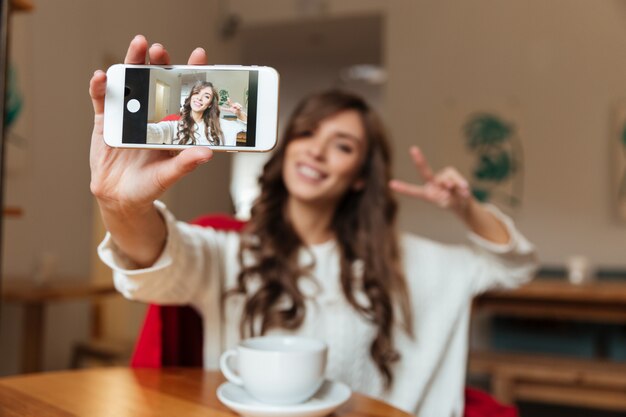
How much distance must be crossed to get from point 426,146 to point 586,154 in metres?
0.79

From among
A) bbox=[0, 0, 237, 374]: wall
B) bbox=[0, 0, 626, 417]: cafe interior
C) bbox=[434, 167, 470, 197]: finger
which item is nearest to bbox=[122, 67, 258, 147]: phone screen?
bbox=[434, 167, 470, 197]: finger

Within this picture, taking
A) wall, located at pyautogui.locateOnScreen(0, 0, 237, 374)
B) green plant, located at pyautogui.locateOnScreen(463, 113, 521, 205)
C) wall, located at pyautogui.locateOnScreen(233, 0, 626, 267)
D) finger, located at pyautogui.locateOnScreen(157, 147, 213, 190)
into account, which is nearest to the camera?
finger, located at pyautogui.locateOnScreen(157, 147, 213, 190)

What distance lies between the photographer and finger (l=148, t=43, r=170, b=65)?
1.45 feet

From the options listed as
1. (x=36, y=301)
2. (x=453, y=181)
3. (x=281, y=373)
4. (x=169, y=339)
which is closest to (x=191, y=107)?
(x=281, y=373)

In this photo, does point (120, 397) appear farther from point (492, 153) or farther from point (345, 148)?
point (492, 153)

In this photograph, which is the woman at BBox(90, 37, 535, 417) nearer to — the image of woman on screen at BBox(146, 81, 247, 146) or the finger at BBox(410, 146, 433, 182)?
the finger at BBox(410, 146, 433, 182)

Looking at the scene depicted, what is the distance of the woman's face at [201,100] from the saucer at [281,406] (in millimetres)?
253

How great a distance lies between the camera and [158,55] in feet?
1.45

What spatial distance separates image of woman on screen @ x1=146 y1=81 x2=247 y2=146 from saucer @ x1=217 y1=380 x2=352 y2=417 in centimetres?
23

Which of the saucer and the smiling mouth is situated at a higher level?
the smiling mouth

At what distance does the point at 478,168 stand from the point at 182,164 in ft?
9.56

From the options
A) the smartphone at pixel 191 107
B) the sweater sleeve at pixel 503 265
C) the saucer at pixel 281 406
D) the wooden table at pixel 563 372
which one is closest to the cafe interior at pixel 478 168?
the wooden table at pixel 563 372

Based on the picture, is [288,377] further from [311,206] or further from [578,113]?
[578,113]

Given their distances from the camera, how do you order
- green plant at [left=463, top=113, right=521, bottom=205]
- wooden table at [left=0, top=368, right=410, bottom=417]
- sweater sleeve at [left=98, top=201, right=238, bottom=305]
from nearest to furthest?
wooden table at [left=0, top=368, right=410, bottom=417] < sweater sleeve at [left=98, top=201, right=238, bottom=305] < green plant at [left=463, top=113, right=521, bottom=205]
